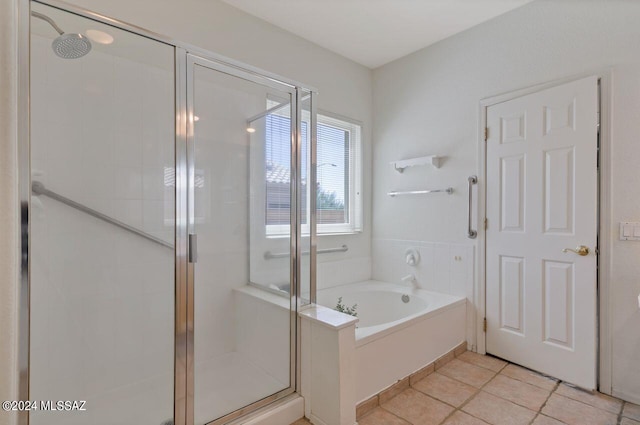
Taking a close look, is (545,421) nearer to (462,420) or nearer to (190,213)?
(462,420)

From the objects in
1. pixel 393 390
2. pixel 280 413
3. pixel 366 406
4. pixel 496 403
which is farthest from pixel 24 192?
pixel 496 403

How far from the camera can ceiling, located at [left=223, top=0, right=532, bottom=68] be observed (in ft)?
7.69

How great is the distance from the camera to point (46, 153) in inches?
60.2

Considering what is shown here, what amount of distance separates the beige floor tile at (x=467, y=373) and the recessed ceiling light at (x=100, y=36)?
292 centimetres

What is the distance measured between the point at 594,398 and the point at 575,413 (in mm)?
270

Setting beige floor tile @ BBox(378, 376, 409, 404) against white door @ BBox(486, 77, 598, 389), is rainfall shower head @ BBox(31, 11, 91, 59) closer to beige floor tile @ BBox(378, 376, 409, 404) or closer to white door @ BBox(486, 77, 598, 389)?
beige floor tile @ BBox(378, 376, 409, 404)

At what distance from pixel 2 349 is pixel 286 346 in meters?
1.70

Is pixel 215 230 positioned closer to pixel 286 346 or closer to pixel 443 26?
pixel 286 346

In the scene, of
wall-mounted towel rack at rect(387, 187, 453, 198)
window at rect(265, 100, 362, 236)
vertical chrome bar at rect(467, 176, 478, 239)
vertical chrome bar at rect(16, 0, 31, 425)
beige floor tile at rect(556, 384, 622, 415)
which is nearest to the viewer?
vertical chrome bar at rect(16, 0, 31, 425)

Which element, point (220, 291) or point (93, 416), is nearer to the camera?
point (93, 416)

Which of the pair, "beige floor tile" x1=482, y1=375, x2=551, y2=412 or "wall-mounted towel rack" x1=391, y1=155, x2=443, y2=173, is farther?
"wall-mounted towel rack" x1=391, y1=155, x2=443, y2=173

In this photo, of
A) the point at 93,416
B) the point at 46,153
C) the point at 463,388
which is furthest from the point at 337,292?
the point at 46,153

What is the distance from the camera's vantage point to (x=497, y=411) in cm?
186

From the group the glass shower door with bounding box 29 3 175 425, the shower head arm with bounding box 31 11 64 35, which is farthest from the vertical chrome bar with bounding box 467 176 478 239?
the shower head arm with bounding box 31 11 64 35
